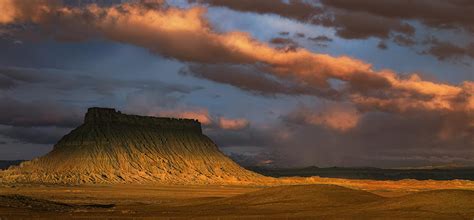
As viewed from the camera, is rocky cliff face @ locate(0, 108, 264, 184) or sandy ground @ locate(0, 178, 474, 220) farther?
rocky cliff face @ locate(0, 108, 264, 184)

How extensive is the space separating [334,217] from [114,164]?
134 metres

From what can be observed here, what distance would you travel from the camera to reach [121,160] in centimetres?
17412

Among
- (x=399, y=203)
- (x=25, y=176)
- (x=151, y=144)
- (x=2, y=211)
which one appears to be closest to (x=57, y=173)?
(x=25, y=176)

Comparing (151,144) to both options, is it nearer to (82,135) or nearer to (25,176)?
(82,135)

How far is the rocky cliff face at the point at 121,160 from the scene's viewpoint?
164000 millimetres

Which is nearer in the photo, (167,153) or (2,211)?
(2,211)

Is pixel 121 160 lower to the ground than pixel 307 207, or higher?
higher

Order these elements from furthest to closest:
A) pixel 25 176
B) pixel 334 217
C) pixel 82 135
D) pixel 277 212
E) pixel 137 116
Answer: pixel 137 116 → pixel 82 135 → pixel 25 176 → pixel 277 212 → pixel 334 217

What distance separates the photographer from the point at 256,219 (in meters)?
42.9

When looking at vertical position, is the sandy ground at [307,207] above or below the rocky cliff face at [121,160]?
below

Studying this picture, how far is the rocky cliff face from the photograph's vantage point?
164 metres

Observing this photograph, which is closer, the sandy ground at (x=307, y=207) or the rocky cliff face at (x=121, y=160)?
the sandy ground at (x=307, y=207)

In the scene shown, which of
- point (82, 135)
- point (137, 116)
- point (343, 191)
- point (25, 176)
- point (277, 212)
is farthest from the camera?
point (137, 116)

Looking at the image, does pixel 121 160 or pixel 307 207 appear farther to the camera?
pixel 121 160
